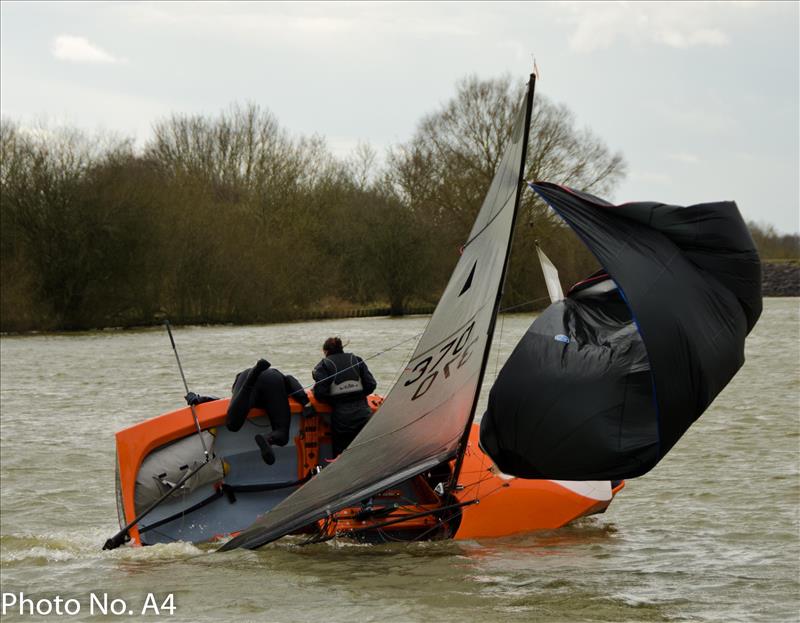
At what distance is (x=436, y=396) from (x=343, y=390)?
1.20 m

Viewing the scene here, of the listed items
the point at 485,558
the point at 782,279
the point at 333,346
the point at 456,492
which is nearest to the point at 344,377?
the point at 333,346

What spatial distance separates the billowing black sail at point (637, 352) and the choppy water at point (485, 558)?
38.3 inches

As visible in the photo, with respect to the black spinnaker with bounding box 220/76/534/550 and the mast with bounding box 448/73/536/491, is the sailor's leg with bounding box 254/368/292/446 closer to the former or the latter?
the black spinnaker with bounding box 220/76/534/550

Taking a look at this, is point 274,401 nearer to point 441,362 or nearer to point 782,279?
point 441,362

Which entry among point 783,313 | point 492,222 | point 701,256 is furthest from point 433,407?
point 783,313

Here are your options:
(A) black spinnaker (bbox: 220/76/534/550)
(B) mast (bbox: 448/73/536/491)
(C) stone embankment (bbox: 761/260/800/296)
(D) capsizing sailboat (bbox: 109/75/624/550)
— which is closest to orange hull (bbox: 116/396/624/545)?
(D) capsizing sailboat (bbox: 109/75/624/550)

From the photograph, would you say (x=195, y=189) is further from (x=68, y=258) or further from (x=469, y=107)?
(x=469, y=107)

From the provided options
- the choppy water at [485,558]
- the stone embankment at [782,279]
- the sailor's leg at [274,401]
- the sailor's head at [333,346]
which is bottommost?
the choppy water at [485,558]

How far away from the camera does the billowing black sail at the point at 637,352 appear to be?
5.77 m

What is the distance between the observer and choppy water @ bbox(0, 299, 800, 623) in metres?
6.53

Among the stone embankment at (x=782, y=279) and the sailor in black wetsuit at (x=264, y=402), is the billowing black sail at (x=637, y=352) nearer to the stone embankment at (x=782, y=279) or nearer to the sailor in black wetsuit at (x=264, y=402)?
the sailor in black wetsuit at (x=264, y=402)

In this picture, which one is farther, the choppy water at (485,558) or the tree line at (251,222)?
the tree line at (251,222)

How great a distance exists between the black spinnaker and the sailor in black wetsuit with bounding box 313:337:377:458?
Answer: 0.90m

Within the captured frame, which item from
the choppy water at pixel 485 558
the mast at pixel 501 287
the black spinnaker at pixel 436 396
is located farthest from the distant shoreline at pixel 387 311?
the black spinnaker at pixel 436 396
